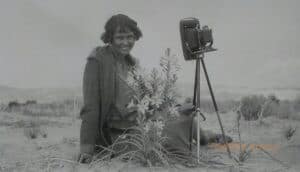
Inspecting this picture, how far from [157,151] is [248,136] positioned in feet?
9.01

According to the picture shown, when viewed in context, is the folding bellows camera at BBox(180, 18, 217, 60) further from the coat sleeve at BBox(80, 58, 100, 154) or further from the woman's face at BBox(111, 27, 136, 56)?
the coat sleeve at BBox(80, 58, 100, 154)

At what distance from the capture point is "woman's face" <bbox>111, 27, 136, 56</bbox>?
395 cm

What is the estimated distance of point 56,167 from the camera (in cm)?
346

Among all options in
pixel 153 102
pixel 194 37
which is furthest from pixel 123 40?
pixel 153 102

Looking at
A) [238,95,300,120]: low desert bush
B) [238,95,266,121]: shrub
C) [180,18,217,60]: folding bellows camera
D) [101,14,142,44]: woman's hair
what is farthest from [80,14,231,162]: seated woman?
[238,95,300,120]: low desert bush

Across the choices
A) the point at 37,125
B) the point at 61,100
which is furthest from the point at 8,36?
the point at 61,100

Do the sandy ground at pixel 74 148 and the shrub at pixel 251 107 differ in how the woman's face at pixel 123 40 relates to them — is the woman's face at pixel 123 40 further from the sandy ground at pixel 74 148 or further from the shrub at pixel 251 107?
the shrub at pixel 251 107

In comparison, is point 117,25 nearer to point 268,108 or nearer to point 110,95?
point 110,95

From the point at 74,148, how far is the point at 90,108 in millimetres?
988

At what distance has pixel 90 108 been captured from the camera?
3.83 metres

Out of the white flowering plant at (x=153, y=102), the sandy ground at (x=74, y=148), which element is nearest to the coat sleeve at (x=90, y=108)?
the sandy ground at (x=74, y=148)

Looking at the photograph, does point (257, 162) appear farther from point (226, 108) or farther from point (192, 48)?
point (226, 108)

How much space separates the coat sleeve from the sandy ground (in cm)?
19

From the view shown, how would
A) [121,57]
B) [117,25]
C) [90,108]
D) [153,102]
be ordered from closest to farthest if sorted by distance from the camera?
[153,102]
[90,108]
[117,25]
[121,57]
